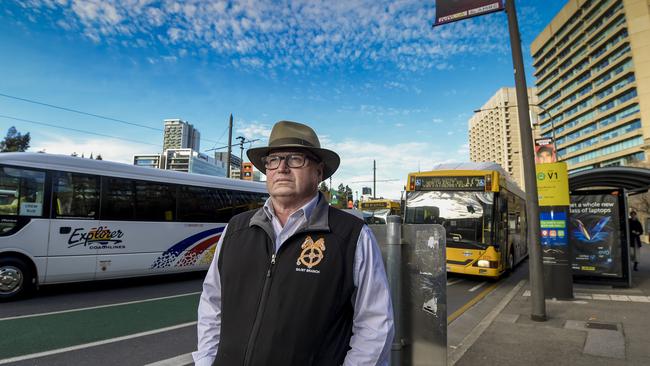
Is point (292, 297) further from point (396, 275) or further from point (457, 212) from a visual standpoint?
point (457, 212)

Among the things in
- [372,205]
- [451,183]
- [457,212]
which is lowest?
[457,212]

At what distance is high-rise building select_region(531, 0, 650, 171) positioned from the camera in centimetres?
6712

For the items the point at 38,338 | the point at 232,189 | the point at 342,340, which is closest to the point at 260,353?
the point at 342,340

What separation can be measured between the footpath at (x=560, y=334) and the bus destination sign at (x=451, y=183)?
303cm

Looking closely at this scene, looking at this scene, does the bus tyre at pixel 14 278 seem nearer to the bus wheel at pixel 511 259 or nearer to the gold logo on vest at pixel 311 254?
the gold logo on vest at pixel 311 254

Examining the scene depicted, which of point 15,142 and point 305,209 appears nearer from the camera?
point 305,209

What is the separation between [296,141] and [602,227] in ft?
36.4

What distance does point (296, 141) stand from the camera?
2.07 meters

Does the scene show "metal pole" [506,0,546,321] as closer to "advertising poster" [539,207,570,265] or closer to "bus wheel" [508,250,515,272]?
"advertising poster" [539,207,570,265]

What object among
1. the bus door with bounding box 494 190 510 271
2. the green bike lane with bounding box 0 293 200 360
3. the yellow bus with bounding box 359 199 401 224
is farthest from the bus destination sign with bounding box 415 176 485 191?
the yellow bus with bounding box 359 199 401 224

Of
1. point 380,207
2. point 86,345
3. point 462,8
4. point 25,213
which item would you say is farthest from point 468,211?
point 380,207

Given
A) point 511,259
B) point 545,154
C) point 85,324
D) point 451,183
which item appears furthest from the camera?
point 545,154

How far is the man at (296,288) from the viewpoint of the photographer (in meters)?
1.67

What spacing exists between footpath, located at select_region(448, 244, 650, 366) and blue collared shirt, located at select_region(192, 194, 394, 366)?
10.3 feet
